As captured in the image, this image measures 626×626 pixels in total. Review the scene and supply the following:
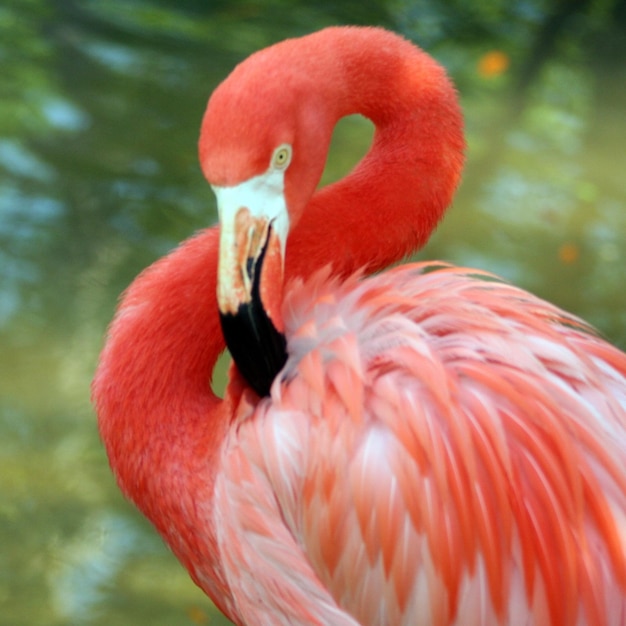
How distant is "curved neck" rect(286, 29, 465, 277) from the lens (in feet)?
6.14

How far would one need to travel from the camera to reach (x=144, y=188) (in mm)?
3832

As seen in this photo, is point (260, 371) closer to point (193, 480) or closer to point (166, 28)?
point (193, 480)

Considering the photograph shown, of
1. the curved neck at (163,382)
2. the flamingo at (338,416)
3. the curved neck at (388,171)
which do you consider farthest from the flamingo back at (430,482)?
the curved neck at (388,171)

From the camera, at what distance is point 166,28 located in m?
4.91

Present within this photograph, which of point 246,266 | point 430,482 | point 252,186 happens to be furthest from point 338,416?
point 252,186

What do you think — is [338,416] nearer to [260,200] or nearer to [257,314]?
[257,314]

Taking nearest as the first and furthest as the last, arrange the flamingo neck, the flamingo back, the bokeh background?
the flamingo back, the flamingo neck, the bokeh background

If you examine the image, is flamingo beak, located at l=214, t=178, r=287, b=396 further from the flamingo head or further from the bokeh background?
the bokeh background

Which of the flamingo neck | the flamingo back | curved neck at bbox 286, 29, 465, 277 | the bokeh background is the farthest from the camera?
the bokeh background

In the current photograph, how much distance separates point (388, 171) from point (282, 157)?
0.37m

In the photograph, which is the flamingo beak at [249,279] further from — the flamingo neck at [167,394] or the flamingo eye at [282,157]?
the flamingo neck at [167,394]

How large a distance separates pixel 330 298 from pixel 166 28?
11.7ft

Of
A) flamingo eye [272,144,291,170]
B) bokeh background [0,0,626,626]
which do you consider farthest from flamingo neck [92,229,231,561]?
bokeh background [0,0,626,626]

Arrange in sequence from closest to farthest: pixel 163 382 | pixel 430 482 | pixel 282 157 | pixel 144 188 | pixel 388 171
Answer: pixel 430 482, pixel 282 157, pixel 163 382, pixel 388 171, pixel 144 188
